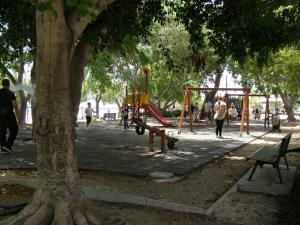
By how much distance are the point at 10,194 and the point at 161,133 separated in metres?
5.52

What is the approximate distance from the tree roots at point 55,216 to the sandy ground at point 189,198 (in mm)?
283

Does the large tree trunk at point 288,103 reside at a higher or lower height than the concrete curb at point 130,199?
higher

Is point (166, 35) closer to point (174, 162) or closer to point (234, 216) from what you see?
point (174, 162)

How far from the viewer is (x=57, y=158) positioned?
16.0 ft

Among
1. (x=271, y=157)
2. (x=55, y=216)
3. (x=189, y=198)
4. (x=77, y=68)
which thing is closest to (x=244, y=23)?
(x=271, y=157)

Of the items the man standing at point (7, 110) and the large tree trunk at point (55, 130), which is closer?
the large tree trunk at point (55, 130)

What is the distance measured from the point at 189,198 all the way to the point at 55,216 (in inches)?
91.1

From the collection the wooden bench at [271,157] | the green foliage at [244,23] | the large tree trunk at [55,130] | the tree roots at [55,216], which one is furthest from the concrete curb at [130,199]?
the green foliage at [244,23]

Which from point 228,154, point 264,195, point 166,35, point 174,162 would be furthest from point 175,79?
point 264,195

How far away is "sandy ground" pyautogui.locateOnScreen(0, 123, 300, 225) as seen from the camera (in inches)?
217

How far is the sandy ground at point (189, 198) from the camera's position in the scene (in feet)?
18.0

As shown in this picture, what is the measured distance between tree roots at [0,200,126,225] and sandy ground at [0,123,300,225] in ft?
0.93

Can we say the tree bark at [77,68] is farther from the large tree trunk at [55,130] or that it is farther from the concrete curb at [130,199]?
the large tree trunk at [55,130]

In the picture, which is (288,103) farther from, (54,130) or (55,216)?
(55,216)
